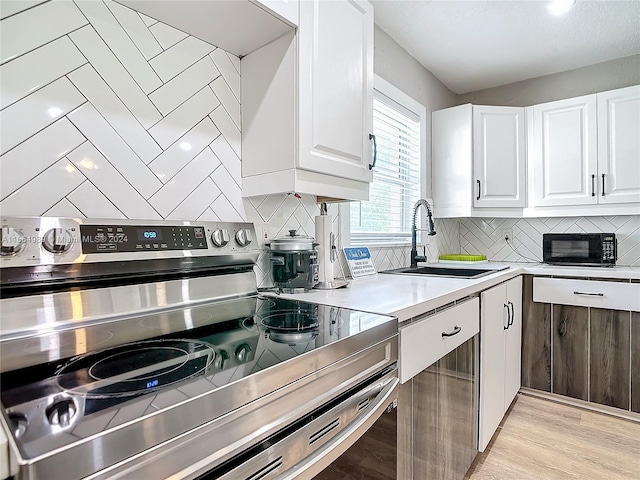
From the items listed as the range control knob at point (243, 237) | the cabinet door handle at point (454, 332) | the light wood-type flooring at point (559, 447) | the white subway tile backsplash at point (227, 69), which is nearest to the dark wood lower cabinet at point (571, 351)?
the light wood-type flooring at point (559, 447)

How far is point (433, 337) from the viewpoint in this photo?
1264mm

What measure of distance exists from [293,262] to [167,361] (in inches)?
27.9

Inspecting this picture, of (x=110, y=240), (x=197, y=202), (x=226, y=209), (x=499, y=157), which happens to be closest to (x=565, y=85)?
(x=499, y=157)

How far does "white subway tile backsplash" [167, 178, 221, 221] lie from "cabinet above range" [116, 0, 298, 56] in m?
0.52

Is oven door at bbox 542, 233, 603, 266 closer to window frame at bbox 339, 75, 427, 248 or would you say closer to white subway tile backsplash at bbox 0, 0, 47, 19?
window frame at bbox 339, 75, 427, 248

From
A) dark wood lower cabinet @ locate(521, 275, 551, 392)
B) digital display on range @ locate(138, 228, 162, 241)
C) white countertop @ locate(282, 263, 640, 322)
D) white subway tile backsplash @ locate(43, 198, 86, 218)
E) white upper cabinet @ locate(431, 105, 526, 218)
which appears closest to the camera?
white subway tile backsplash @ locate(43, 198, 86, 218)

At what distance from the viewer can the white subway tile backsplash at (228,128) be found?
134 cm

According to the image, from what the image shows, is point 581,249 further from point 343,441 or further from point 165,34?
point 165,34

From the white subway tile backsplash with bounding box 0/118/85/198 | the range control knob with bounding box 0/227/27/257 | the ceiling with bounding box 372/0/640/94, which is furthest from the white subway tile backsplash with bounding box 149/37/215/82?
the ceiling with bounding box 372/0/640/94

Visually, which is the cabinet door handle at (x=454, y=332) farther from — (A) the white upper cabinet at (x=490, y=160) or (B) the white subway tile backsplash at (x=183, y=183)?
(A) the white upper cabinet at (x=490, y=160)

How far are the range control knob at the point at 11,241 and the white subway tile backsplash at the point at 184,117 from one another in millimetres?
491

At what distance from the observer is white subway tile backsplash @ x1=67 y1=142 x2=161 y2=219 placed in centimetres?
99

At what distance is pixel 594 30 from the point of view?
2.35 metres

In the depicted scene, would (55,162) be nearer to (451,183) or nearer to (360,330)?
(360,330)
